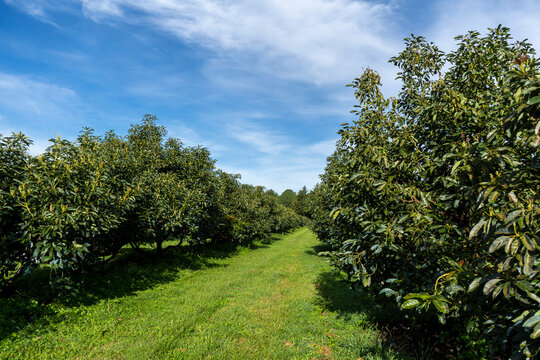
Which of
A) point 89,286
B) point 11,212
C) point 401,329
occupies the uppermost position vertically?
point 11,212

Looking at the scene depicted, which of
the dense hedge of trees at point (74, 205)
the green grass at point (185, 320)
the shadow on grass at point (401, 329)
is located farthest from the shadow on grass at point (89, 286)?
the shadow on grass at point (401, 329)

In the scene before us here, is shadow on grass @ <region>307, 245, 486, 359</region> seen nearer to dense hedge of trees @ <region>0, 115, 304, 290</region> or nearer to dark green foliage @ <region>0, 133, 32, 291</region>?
dense hedge of trees @ <region>0, 115, 304, 290</region>

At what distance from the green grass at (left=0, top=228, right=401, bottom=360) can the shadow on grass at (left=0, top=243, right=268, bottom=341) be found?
0.04 metres

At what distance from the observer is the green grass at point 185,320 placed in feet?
20.7

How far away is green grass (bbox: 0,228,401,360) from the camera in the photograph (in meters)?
6.32

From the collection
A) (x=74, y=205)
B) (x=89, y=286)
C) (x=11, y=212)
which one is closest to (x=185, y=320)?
(x=89, y=286)

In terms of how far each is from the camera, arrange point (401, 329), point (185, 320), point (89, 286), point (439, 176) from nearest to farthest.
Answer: point (439, 176) < point (401, 329) < point (185, 320) < point (89, 286)

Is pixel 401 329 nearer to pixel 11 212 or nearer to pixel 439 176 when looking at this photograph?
pixel 439 176

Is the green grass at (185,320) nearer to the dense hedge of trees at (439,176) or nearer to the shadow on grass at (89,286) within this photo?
the shadow on grass at (89,286)

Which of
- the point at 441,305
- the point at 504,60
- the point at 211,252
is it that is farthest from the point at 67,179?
the point at 211,252

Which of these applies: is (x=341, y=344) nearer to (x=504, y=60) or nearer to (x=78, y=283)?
(x=504, y=60)

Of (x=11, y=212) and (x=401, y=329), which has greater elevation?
(x=11, y=212)

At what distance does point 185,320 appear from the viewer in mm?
8109

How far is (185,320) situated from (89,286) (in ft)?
15.7
